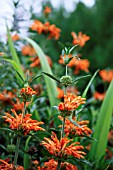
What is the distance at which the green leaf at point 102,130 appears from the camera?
156 centimetres

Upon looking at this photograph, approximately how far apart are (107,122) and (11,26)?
78cm

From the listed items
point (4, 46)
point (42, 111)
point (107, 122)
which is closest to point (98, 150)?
point (107, 122)

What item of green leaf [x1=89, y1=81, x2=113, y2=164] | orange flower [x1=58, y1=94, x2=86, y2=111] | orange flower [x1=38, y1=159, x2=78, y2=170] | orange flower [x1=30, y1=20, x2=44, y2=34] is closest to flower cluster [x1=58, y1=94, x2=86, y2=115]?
orange flower [x1=58, y1=94, x2=86, y2=111]

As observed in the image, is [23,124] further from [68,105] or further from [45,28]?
[45,28]

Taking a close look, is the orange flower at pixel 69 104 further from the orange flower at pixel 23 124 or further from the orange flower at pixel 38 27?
the orange flower at pixel 38 27

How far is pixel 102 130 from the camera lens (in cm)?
158

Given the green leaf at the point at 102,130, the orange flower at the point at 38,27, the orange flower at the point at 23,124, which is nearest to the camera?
the orange flower at the point at 23,124

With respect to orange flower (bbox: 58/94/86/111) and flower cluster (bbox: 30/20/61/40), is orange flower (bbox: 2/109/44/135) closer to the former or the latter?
orange flower (bbox: 58/94/86/111)

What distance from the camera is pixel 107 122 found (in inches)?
62.3

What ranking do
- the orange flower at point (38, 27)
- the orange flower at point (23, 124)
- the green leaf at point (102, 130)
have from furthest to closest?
the orange flower at point (38, 27) < the green leaf at point (102, 130) < the orange flower at point (23, 124)

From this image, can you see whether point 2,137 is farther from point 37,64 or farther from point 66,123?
point 37,64

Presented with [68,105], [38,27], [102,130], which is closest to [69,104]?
[68,105]

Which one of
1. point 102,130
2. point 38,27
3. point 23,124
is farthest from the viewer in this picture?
point 38,27

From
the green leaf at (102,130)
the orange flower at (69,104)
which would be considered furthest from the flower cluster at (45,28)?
the orange flower at (69,104)
